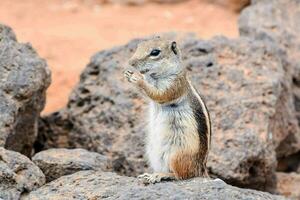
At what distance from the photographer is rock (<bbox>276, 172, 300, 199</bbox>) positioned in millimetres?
9008

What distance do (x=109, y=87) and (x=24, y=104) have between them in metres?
1.27

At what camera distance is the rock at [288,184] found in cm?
901

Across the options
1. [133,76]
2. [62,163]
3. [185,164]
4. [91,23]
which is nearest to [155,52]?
[133,76]

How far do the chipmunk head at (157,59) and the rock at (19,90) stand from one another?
3.61 ft

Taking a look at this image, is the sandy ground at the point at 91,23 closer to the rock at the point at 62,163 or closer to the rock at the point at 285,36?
the rock at the point at 285,36

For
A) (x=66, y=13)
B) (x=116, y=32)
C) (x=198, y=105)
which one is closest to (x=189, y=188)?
(x=198, y=105)

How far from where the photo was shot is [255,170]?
8250mm

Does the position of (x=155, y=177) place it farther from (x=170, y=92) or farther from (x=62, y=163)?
(x=62, y=163)

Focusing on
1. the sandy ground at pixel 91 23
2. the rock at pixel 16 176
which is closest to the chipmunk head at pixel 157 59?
the rock at pixel 16 176

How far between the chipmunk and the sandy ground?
497 cm

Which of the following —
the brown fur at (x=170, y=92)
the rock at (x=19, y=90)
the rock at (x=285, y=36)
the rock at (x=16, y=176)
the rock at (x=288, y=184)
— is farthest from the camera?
the rock at (x=285, y=36)

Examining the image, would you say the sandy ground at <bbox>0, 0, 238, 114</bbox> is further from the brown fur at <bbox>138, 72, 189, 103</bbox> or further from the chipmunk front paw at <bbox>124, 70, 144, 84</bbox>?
the chipmunk front paw at <bbox>124, 70, 144, 84</bbox>

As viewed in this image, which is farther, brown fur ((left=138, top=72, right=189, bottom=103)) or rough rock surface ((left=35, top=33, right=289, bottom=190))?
rough rock surface ((left=35, top=33, right=289, bottom=190))

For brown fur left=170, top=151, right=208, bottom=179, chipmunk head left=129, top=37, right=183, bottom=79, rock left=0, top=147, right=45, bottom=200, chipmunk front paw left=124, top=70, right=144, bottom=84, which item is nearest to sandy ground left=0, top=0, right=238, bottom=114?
chipmunk head left=129, top=37, right=183, bottom=79
